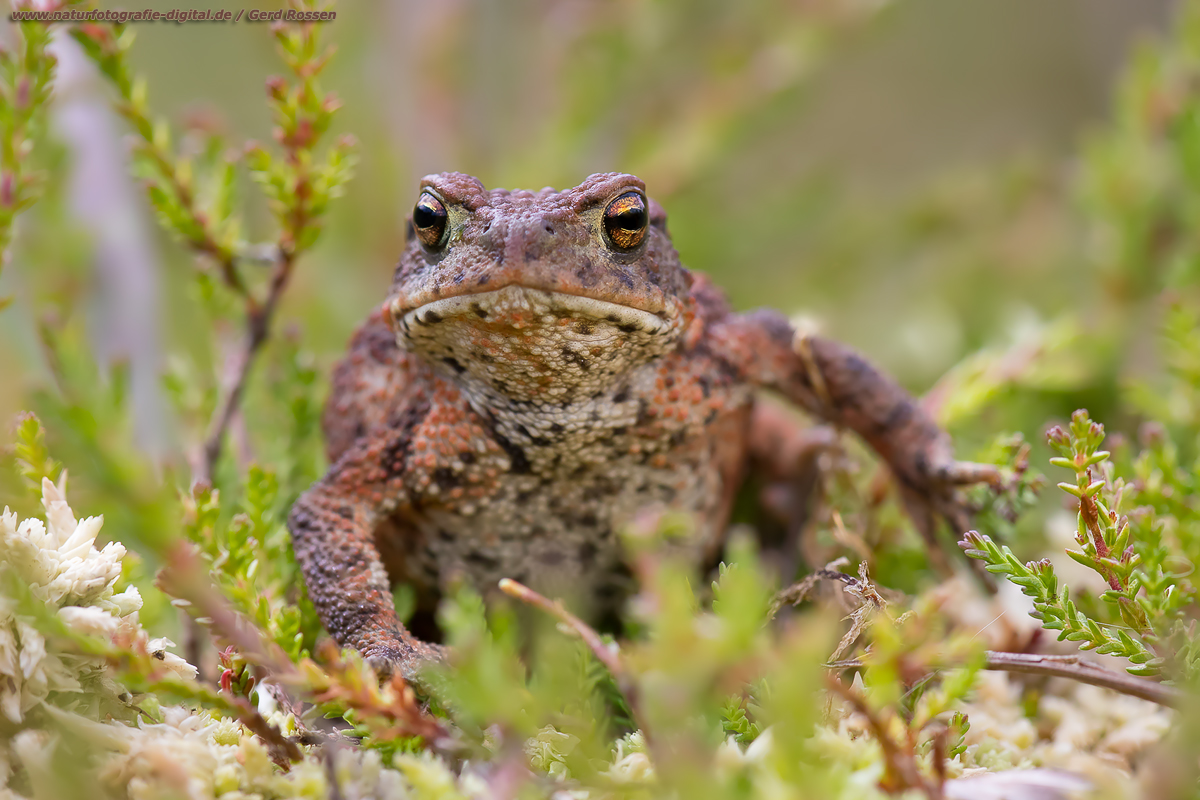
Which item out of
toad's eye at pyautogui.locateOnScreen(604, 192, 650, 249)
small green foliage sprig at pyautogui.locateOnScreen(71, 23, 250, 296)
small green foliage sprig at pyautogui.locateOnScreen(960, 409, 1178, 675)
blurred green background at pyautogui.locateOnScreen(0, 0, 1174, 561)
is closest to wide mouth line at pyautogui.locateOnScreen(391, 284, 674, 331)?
toad's eye at pyautogui.locateOnScreen(604, 192, 650, 249)

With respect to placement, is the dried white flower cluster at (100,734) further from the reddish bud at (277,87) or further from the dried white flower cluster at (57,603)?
the reddish bud at (277,87)

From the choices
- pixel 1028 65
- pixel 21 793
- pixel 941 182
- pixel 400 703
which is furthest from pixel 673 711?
pixel 1028 65

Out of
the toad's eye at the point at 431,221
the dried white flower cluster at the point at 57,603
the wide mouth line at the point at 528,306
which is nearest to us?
the dried white flower cluster at the point at 57,603

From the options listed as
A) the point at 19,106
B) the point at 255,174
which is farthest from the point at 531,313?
→ the point at 19,106

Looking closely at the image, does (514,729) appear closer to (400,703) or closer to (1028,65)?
(400,703)

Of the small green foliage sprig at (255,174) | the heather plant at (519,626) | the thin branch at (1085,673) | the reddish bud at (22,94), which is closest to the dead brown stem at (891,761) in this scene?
the heather plant at (519,626)

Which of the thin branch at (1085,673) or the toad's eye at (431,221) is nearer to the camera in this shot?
the thin branch at (1085,673)

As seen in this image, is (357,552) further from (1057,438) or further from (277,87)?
(1057,438)
